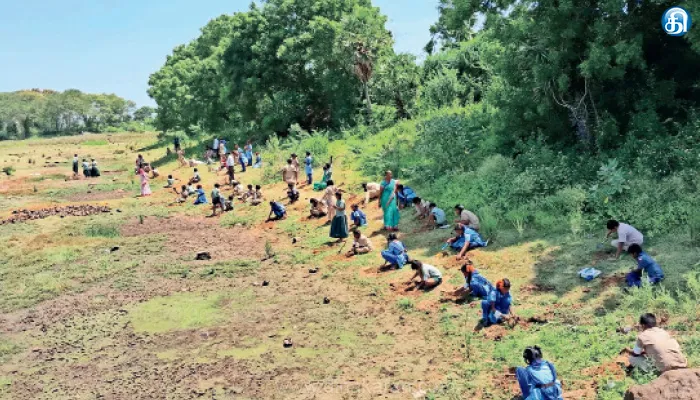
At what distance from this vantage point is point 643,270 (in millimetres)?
9672

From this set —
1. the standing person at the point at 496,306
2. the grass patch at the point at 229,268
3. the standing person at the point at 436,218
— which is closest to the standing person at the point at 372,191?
the standing person at the point at 436,218

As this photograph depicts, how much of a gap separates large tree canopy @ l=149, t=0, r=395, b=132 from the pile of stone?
12166mm

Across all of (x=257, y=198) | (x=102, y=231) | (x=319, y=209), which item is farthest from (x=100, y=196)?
(x=319, y=209)

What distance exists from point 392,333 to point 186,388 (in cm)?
350

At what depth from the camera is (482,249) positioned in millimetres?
13062

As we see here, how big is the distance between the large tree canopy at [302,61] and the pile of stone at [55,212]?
12166 millimetres

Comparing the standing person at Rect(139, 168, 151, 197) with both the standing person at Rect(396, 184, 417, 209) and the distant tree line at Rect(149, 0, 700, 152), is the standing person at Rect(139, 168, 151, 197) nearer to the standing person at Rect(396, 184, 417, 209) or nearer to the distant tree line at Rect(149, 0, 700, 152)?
the distant tree line at Rect(149, 0, 700, 152)

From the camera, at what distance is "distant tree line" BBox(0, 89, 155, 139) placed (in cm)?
9331

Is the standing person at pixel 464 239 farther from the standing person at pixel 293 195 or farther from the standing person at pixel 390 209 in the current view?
the standing person at pixel 293 195

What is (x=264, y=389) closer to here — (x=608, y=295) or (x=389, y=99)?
(x=608, y=295)

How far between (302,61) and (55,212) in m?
15.4

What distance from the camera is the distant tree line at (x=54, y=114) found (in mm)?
93312

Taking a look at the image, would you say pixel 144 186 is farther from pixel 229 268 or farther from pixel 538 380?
pixel 538 380

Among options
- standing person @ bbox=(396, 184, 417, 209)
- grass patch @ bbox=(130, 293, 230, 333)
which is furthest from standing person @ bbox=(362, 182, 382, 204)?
grass patch @ bbox=(130, 293, 230, 333)
